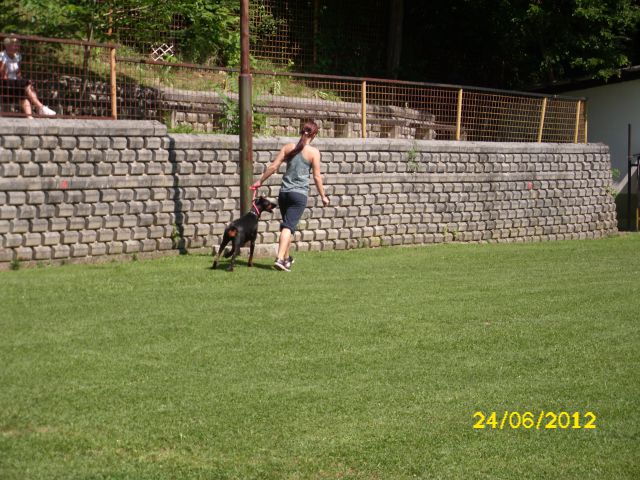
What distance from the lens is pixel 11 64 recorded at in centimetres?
1270

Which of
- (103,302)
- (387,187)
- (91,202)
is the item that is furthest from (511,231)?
(103,302)

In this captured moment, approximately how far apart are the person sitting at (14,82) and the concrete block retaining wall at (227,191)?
0.40m

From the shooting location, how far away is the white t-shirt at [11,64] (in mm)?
12609

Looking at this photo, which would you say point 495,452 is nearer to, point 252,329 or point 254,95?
point 252,329

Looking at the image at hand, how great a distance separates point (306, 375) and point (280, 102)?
1053cm

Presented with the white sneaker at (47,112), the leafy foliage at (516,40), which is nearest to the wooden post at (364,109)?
the white sneaker at (47,112)

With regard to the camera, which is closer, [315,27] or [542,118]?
[542,118]

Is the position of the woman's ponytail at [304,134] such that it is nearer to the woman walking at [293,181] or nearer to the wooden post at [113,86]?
the woman walking at [293,181]

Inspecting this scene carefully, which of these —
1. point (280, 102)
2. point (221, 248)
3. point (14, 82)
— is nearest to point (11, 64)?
point (14, 82)

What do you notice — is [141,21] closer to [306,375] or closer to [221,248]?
[221,248]

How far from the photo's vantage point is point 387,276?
12.7 meters

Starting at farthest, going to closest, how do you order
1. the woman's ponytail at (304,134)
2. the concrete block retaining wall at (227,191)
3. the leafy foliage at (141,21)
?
the leafy foliage at (141,21) → the concrete block retaining wall at (227,191) → the woman's ponytail at (304,134)

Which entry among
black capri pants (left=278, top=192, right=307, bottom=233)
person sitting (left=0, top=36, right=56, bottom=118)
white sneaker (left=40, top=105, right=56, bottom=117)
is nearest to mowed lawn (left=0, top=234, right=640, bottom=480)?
black capri pants (left=278, top=192, right=307, bottom=233)

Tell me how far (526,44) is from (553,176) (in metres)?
6.15
